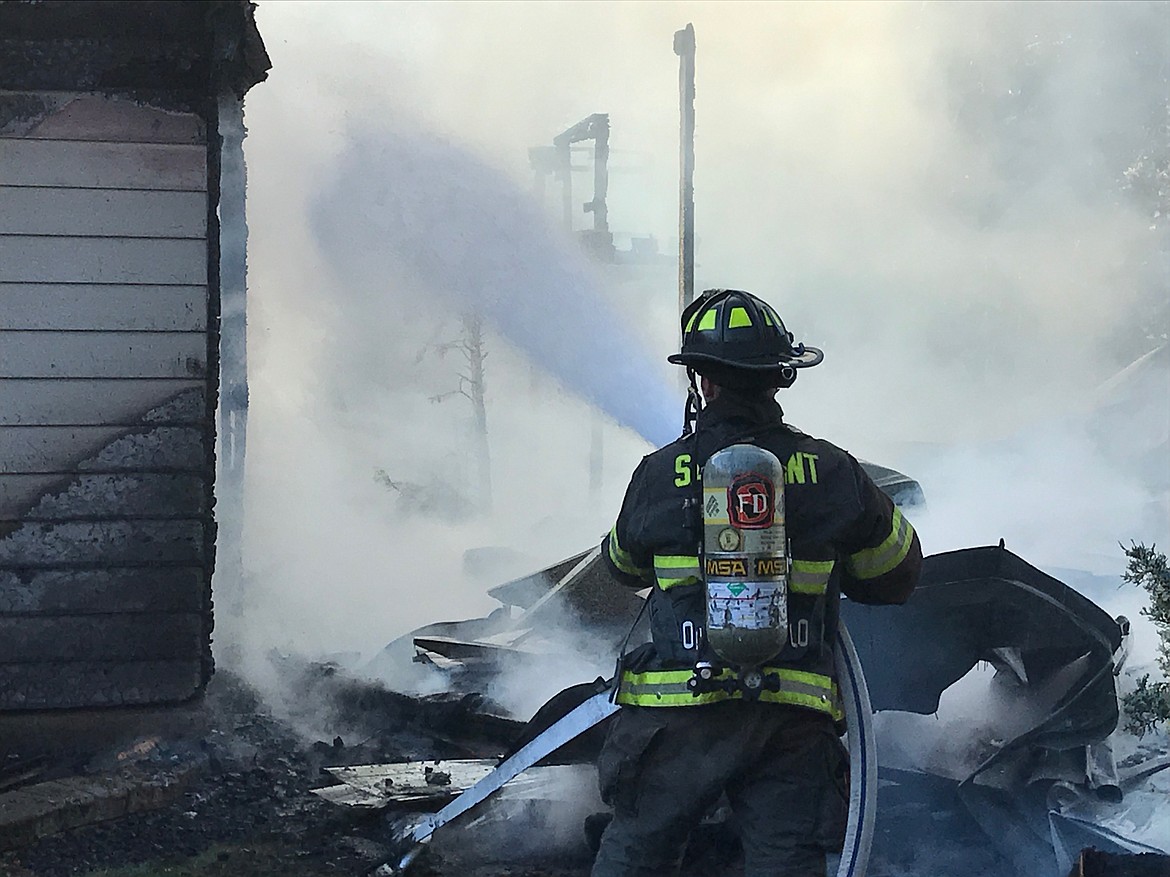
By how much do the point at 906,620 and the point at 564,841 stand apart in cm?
159

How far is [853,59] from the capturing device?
20141mm

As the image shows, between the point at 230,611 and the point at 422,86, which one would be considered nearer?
the point at 230,611

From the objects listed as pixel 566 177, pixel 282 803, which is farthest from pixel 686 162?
pixel 282 803

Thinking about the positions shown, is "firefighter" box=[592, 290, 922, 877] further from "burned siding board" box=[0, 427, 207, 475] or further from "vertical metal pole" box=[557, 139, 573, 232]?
"vertical metal pole" box=[557, 139, 573, 232]

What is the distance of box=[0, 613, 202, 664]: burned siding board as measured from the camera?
212 inches

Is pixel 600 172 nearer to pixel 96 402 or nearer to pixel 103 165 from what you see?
pixel 103 165

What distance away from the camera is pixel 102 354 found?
5461 millimetres

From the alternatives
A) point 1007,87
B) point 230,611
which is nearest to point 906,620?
point 230,611

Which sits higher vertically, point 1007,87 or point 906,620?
point 1007,87

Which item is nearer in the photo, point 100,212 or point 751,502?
point 751,502

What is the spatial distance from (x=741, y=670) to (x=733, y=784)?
32 centimetres

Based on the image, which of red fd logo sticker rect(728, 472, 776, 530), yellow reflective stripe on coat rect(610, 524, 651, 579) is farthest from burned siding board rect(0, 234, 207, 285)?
red fd logo sticker rect(728, 472, 776, 530)

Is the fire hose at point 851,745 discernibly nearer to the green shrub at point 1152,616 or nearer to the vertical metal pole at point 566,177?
the green shrub at point 1152,616

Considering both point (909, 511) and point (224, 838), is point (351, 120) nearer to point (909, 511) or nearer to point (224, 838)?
point (909, 511)
